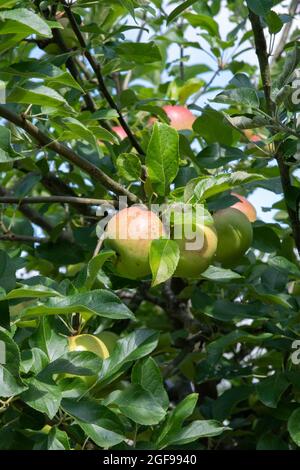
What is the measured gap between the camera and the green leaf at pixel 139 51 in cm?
156

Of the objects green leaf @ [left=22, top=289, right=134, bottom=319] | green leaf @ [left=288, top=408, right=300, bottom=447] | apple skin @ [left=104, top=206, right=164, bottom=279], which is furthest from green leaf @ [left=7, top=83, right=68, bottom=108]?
green leaf @ [left=288, top=408, right=300, bottom=447]

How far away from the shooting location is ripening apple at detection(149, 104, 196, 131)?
1.89 meters

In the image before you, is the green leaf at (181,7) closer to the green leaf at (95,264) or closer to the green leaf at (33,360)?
the green leaf at (95,264)

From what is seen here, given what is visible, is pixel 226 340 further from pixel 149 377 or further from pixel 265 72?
pixel 265 72

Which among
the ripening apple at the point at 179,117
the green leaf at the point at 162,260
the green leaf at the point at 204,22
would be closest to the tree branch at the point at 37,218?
the ripening apple at the point at 179,117

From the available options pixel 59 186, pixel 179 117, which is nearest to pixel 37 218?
pixel 59 186

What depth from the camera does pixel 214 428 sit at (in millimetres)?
1106

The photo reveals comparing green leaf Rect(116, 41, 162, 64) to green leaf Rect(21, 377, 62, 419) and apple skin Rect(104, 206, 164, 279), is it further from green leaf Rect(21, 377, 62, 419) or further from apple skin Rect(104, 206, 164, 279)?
Result: green leaf Rect(21, 377, 62, 419)

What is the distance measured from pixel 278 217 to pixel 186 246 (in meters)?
1.00

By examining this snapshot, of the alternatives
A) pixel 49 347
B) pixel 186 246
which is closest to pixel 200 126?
pixel 186 246

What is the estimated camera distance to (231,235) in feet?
4.20

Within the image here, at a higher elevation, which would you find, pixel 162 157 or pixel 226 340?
pixel 162 157

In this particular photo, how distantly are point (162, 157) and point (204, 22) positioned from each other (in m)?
0.91
